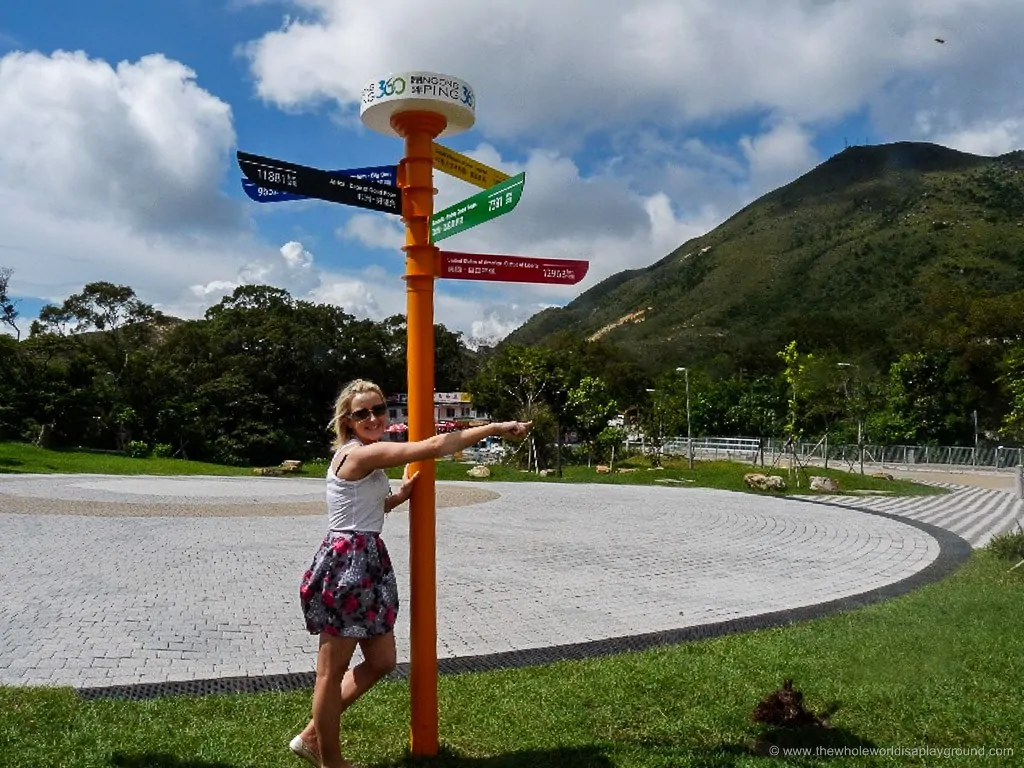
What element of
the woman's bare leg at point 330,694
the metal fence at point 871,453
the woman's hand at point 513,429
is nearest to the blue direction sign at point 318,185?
the woman's hand at point 513,429

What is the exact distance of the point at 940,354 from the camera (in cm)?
4388

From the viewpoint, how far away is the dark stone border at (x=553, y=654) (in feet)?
15.9

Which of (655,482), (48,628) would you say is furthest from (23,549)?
(655,482)

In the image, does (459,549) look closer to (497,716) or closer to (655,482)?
(497,716)

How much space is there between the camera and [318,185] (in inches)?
151

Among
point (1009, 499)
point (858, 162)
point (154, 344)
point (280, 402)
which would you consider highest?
point (858, 162)

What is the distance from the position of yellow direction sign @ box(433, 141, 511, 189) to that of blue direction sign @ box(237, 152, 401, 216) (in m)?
0.28

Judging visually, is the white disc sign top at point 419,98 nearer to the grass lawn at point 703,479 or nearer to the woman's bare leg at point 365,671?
the woman's bare leg at point 365,671

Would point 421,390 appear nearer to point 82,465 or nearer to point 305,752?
point 305,752

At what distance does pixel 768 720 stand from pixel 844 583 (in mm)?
4798

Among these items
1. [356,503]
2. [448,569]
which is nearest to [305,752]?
[356,503]

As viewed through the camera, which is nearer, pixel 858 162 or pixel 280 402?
pixel 280 402

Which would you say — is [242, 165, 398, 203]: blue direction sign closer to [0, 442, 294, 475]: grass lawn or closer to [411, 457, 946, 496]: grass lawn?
[411, 457, 946, 496]: grass lawn

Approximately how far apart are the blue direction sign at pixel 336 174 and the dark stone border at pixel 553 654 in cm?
263
